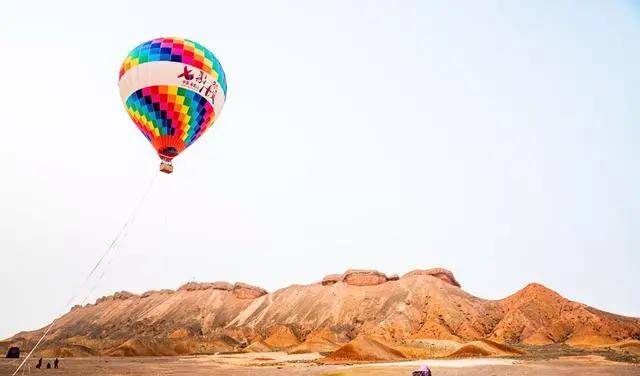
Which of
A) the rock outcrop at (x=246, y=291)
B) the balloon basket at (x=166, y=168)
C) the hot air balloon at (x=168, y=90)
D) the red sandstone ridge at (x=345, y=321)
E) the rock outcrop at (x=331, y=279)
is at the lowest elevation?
the red sandstone ridge at (x=345, y=321)

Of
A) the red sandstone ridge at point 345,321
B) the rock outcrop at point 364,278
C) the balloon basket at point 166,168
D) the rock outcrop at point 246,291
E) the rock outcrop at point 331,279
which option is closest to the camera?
the balloon basket at point 166,168

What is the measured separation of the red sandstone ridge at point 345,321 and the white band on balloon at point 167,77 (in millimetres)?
29211

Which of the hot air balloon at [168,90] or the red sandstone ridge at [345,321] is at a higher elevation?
the hot air balloon at [168,90]

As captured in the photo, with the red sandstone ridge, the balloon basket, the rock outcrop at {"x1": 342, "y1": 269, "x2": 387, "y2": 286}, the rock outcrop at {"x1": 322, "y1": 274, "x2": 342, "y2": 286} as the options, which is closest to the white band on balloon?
the balloon basket

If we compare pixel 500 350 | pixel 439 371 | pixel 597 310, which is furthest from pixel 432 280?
pixel 439 371

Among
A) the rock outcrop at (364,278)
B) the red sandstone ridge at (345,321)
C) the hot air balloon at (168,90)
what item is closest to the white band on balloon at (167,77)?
the hot air balloon at (168,90)

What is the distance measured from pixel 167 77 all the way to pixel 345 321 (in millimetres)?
67489

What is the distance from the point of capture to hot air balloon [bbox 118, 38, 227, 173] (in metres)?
16.9

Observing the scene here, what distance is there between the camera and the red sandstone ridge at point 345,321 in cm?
5997

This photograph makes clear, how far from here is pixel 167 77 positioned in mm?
16828

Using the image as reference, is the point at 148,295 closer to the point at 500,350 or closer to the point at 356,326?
the point at 356,326

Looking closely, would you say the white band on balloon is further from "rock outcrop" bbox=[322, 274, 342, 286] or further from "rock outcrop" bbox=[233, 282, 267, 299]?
"rock outcrop" bbox=[233, 282, 267, 299]

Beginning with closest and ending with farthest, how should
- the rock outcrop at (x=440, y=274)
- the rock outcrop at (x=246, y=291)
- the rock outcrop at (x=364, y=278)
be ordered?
the rock outcrop at (x=440, y=274), the rock outcrop at (x=364, y=278), the rock outcrop at (x=246, y=291)

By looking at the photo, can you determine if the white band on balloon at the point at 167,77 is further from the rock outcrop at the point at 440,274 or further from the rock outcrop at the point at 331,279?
the rock outcrop at the point at 331,279
